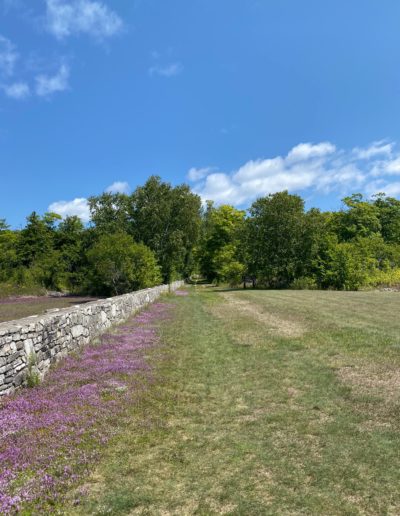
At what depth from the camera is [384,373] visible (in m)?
7.24

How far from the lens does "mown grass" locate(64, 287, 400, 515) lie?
3684 millimetres

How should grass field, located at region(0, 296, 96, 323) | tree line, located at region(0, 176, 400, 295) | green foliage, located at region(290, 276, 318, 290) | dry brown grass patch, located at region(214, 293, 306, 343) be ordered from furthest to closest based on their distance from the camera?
1. green foliage, located at region(290, 276, 318, 290)
2. tree line, located at region(0, 176, 400, 295)
3. grass field, located at region(0, 296, 96, 323)
4. dry brown grass patch, located at region(214, 293, 306, 343)

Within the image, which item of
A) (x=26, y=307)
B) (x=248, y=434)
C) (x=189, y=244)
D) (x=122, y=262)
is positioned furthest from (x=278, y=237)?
(x=248, y=434)

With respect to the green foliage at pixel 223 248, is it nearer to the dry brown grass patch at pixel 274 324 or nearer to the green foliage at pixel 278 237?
the green foliage at pixel 278 237

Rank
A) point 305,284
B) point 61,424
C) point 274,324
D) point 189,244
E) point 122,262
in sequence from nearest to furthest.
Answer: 1. point 61,424
2. point 274,324
3. point 122,262
4. point 305,284
5. point 189,244

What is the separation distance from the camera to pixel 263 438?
4969 millimetres

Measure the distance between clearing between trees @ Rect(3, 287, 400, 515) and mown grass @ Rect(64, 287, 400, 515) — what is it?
0.6 inches

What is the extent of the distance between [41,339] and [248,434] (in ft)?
16.3

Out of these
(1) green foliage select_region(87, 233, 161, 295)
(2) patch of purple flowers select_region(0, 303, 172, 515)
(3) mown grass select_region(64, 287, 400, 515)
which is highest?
(1) green foliage select_region(87, 233, 161, 295)

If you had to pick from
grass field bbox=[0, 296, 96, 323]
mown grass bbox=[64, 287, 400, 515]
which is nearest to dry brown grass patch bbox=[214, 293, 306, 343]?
mown grass bbox=[64, 287, 400, 515]

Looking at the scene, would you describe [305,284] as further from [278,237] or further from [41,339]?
[41,339]

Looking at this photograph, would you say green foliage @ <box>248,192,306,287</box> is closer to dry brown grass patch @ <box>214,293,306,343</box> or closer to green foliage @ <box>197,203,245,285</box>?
green foliage @ <box>197,203,245,285</box>

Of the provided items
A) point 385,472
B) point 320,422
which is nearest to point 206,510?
point 385,472

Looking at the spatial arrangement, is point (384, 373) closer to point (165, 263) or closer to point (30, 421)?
point (30, 421)
